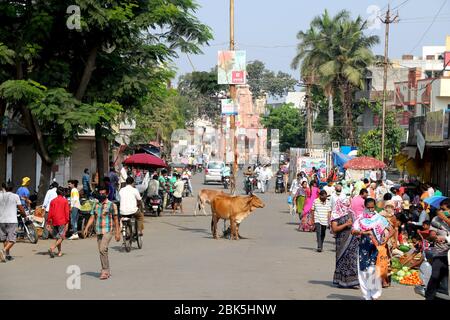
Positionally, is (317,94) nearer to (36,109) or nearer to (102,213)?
(36,109)

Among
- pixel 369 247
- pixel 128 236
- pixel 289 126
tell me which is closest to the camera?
pixel 369 247

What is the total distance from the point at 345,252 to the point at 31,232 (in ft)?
34.1

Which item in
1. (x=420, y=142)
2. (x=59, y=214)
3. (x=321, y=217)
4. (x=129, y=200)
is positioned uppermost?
(x=420, y=142)

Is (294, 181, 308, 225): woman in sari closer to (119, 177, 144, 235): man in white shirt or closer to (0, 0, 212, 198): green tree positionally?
(0, 0, 212, 198): green tree

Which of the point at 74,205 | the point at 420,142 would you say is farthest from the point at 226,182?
the point at 74,205

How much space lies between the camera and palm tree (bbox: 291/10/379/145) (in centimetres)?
6625

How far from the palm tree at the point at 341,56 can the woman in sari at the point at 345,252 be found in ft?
170

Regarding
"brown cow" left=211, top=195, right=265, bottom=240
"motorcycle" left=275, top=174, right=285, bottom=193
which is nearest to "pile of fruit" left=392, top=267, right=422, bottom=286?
"brown cow" left=211, top=195, right=265, bottom=240

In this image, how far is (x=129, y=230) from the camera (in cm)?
2011

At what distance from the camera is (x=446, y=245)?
12570 millimetres

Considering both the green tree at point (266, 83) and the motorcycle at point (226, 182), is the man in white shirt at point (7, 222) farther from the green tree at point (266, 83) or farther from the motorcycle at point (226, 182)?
the green tree at point (266, 83)

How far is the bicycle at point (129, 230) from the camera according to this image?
784 inches

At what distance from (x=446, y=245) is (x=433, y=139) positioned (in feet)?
58.2

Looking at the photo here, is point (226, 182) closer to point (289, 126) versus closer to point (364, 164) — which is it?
point (364, 164)
